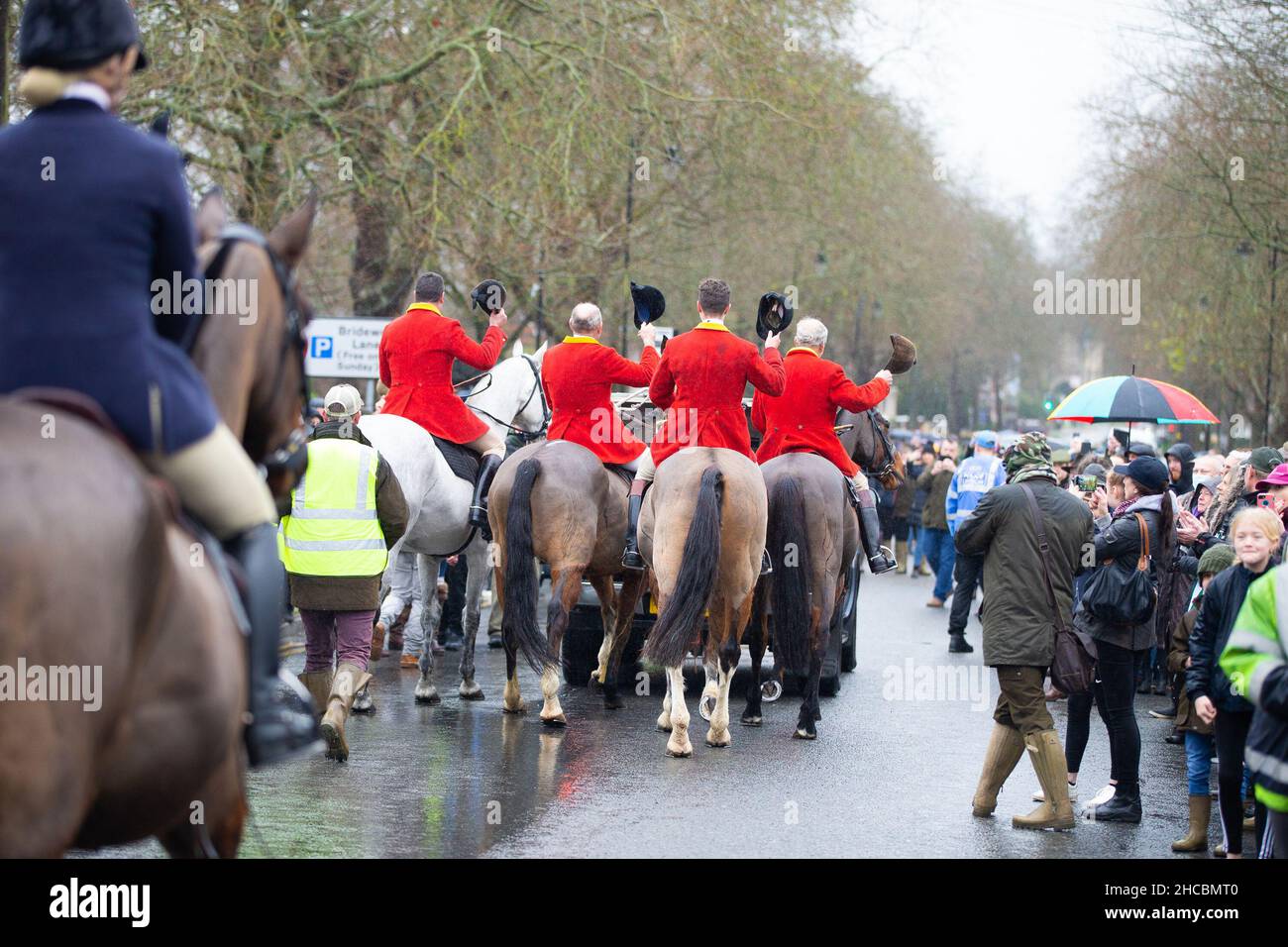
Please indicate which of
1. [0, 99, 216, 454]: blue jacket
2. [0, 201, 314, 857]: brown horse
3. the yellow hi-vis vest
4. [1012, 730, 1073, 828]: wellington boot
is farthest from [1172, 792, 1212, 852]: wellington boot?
[0, 99, 216, 454]: blue jacket

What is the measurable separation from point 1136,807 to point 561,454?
13.5 ft

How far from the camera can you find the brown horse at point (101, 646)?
308 cm

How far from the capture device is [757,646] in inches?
436

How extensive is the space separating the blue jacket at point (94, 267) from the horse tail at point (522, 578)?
630 centimetres

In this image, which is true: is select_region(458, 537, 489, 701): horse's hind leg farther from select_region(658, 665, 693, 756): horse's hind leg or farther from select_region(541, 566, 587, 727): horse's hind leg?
select_region(658, 665, 693, 756): horse's hind leg

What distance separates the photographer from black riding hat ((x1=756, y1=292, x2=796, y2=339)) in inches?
415

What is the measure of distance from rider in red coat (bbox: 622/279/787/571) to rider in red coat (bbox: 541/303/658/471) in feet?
2.08

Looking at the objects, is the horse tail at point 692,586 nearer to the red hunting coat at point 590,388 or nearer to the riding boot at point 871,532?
the red hunting coat at point 590,388

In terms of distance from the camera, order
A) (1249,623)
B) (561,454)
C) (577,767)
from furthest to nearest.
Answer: (561,454) < (577,767) < (1249,623)

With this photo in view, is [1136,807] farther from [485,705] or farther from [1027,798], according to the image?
[485,705]
